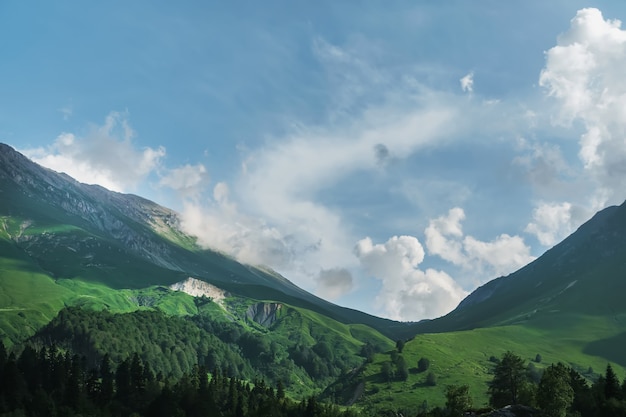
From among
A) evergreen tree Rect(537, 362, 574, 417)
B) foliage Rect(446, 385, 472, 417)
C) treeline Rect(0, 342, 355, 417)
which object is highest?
evergreen tree Rect(537, 362, 574, 417)

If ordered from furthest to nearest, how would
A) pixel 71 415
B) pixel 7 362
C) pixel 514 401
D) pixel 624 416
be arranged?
1. pixel 7 362
2. pixel 71 415
3. pixel 514 401
4. pixel 624 416

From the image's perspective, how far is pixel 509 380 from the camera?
139 metres

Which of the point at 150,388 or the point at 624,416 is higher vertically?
the point at 624,416

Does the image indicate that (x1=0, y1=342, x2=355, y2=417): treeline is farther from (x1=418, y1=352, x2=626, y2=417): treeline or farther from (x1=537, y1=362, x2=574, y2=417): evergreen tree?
(x1=537, y1=362, x2=574, y2=417): evergreen tree

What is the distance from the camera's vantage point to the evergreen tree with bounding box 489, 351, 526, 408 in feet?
449

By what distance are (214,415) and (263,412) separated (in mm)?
18688

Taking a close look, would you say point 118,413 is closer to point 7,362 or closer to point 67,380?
point 67,380

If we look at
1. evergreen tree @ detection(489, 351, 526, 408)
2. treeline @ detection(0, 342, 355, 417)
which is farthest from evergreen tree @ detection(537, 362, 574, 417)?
treeline @ detection(0, 342, 355, 417)

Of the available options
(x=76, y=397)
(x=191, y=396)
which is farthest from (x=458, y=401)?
(x=76, y=397)

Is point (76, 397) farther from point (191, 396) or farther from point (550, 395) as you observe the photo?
point (550, 395)

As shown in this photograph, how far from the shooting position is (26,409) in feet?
519

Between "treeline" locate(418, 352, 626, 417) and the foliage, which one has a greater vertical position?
"treeline" locate(418, 352, 626, 417)

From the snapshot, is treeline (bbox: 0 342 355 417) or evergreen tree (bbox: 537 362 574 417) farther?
treeline (bbox: 0 342 355 417)

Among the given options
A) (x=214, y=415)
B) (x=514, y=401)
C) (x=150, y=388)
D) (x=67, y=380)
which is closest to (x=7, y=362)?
(x=67, y=380)
